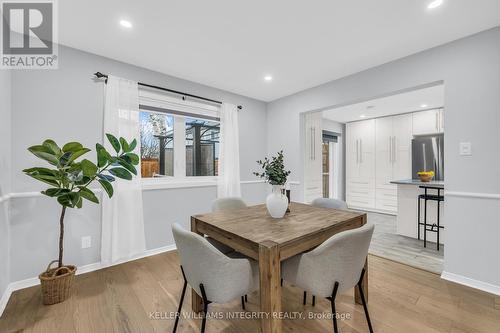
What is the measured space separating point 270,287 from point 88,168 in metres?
1.81

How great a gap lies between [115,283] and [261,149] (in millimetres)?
2967

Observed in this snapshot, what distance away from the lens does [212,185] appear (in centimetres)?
346

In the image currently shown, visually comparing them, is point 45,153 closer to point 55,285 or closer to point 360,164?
point 55,285

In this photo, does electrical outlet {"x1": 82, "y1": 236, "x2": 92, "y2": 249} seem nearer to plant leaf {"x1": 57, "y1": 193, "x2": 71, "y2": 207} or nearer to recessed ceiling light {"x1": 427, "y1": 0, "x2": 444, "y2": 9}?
plant leaf {"x1": 57, "y1": 193, "x2": 71, "y2": 207}

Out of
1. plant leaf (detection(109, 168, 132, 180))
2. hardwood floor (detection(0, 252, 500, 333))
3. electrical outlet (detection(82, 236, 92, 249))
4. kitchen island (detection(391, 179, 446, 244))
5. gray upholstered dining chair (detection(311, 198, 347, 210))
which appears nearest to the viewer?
hardwood floor (detection(0, 252, 500, 333))

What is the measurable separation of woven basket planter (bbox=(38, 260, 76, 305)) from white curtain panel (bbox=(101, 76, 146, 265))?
51 centimetres

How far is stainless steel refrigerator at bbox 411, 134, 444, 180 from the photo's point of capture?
419 cm

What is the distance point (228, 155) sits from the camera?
3.53 m

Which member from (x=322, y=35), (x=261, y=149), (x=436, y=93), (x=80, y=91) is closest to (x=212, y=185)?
(x=261, y=149)

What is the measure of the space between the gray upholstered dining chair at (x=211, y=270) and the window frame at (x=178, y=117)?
186 centimetres

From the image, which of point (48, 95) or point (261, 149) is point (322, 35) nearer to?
point (261, 149)

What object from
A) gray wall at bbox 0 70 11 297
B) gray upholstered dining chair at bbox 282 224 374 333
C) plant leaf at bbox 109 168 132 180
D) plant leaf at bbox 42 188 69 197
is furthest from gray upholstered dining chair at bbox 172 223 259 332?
gray wall at bbox 0 70 11 297

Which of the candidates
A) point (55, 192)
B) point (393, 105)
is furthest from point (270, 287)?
point (393, 105)

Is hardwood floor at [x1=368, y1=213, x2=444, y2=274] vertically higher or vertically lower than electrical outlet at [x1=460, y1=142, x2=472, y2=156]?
lower
